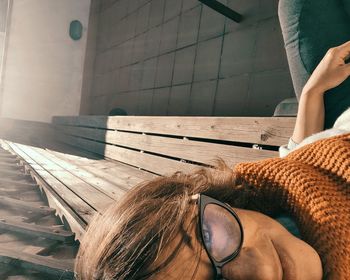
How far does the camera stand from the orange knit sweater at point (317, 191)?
1004 mm

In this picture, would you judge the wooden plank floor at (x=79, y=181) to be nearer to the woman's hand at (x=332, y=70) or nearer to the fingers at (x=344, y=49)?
the woman's hand at (x=332, y=70)

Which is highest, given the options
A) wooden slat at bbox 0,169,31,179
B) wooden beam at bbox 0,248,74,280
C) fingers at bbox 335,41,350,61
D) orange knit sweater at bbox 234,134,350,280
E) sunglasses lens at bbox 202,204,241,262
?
fingers at bbox 335,41,350,61

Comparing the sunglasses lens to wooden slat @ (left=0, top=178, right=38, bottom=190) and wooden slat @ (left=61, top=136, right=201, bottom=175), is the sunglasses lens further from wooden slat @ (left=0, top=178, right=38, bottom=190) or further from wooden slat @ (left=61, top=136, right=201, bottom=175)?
wooden slat @ (left=0, top=178, right=38, bottom=190)

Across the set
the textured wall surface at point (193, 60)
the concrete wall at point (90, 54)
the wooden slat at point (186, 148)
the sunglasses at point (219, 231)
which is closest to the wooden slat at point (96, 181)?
the wooden slat at point (186, 148)

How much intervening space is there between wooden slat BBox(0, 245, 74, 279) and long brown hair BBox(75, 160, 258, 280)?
97 cm

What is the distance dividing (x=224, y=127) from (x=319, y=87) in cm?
98

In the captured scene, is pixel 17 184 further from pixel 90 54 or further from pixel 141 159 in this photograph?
pixel 90 54

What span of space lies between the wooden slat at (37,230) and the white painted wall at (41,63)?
650 centimetres

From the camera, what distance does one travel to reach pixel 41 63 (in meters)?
9.05

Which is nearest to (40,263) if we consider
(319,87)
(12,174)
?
(319,87)

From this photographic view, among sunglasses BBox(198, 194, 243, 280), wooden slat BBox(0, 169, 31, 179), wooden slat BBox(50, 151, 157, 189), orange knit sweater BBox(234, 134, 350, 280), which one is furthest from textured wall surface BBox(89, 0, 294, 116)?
sunglasses BBox(198, 194, 243, 280)

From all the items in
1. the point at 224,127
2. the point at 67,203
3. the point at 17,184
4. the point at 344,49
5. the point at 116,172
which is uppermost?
the point at 344,49

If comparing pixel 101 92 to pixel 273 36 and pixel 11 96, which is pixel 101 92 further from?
pixel 273 36

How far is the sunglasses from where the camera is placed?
3.11ft
